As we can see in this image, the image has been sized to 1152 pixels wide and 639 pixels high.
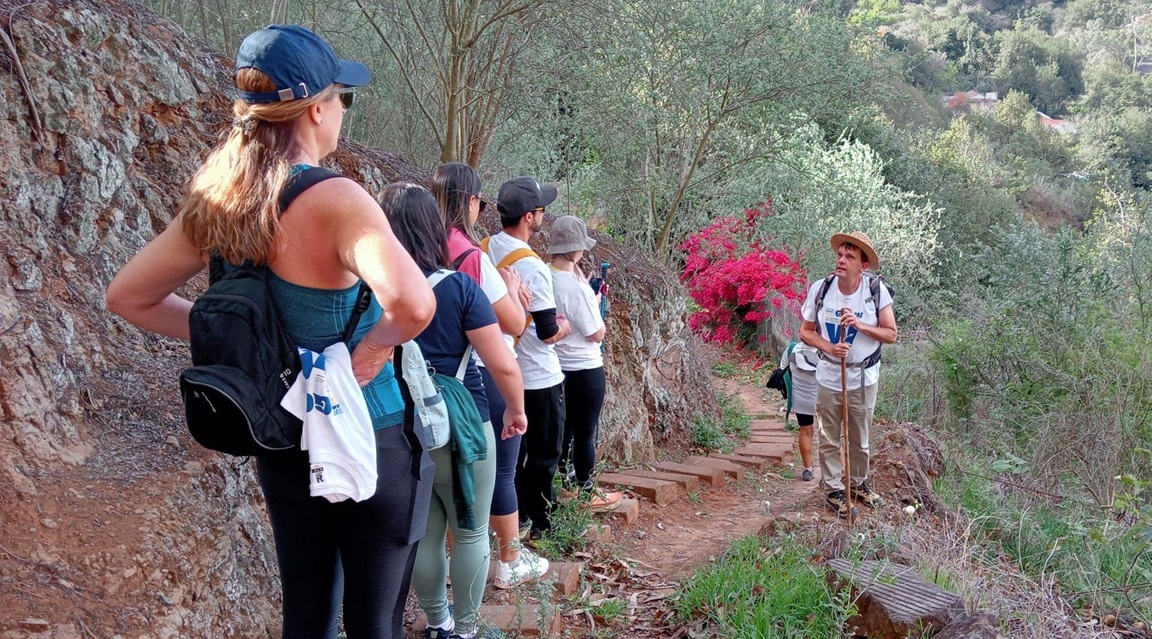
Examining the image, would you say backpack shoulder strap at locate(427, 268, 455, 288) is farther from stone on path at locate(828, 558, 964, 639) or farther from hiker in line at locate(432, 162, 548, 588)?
stone on path at locate(828, 558, 964, 639)

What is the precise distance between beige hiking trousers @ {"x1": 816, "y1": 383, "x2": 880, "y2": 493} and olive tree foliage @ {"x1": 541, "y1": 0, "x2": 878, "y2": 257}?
17.0 ft

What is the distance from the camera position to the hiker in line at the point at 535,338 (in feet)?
14.5

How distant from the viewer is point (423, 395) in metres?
2.70

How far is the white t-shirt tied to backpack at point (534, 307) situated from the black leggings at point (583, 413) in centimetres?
62

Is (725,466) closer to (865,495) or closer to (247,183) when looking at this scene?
(865,495)

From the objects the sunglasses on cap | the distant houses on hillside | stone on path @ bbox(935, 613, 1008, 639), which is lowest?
stone on path @ bbox(935, 613, 1008, 639)

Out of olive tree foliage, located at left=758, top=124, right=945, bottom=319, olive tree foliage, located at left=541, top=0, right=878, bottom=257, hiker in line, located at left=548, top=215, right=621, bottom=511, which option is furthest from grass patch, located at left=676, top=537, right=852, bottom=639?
olive tree foliage, located at left=758, top=124, right=945, bottom=319

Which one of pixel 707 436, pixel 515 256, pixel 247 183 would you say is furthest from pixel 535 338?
pixel 707 436

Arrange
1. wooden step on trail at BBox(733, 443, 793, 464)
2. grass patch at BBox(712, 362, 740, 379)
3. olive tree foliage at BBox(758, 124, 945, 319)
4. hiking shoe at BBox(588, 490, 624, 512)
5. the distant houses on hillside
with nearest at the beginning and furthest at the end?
1. hiking shoe at BBox(588, 490, 624, 512)
2. wooden step on trail at BBox(733, 443, 793, 464)
3. grass patch at BBox(712, 362, 740, 379)
4. olive tree foliage at BBox(758, 124, 945, 319)
5. the distant houses on hillside

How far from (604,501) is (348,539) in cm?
344

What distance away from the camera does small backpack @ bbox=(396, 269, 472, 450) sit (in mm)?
2666

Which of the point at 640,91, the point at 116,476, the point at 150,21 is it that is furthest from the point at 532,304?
the point at 640,91

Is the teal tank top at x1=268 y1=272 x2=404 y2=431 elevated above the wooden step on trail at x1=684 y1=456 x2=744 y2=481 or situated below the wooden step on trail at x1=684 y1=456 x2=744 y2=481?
above

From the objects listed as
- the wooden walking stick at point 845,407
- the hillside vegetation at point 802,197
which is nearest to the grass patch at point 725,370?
the hillside vegetation at point 802,197
